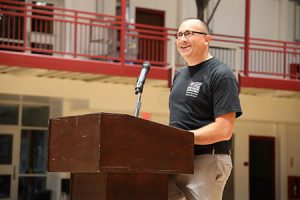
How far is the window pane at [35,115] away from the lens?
18969 mm

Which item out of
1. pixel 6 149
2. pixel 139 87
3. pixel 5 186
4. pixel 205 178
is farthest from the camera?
pixel 6 149

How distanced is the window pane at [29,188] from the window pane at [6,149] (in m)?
0.67

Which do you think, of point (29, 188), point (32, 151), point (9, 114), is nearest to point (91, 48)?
point (9, 114)

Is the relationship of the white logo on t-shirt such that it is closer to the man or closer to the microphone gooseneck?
the man

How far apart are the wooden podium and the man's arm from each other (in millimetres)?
142

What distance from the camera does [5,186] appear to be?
728 inches

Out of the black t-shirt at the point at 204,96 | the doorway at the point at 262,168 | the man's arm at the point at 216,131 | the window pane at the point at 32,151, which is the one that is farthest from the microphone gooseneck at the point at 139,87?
the doorway at the point at 262,168

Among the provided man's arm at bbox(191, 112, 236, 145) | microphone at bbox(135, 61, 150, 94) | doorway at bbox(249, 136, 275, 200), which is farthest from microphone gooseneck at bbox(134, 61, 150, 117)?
doorway at bbox(249, 136, 275, 200)

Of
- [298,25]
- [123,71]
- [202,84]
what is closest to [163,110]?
[123,71]

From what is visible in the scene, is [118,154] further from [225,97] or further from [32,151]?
[32,151]

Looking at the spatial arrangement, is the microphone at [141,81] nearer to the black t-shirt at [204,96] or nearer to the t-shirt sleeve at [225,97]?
the black t-shirt at [204,96]

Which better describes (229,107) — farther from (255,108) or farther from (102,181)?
(255,108)

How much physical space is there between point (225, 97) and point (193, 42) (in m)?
0.43

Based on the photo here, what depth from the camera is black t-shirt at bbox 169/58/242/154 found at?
399 cm
